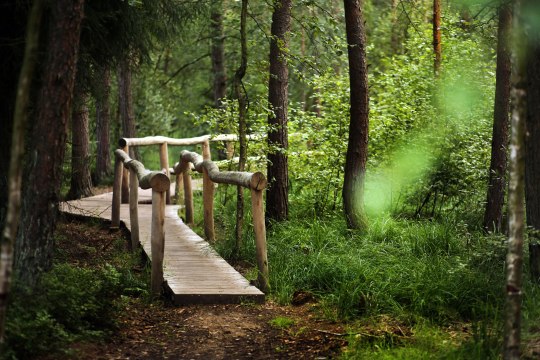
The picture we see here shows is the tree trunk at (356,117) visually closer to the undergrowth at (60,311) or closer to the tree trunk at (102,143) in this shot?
the undergrowth at (60,311)

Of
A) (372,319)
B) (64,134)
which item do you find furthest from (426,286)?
(64,134)

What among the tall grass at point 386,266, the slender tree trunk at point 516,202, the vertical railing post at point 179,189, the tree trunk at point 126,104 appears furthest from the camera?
the tree trunk at point 126,104

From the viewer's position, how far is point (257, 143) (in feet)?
38.7

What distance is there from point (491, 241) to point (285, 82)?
5306 mm

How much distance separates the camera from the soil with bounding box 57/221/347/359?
6051 millimetres

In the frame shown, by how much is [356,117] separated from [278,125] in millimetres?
1235

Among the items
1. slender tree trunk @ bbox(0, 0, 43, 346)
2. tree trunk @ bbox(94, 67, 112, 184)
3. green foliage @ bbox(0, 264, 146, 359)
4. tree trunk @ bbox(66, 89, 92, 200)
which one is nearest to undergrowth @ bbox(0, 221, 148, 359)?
green foliage @ bbox(0, 264, 146, 359)

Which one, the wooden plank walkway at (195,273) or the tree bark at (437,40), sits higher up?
the tree bark at (437,40)

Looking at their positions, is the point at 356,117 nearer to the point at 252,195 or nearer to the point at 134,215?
the point at 252,195

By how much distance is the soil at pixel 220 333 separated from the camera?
6.05 meters

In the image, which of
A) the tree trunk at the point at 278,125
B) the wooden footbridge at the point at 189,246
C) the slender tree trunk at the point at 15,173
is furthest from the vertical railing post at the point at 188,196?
the slender tree trunk at the point at 15,173

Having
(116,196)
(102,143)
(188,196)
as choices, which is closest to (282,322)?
(116,196)

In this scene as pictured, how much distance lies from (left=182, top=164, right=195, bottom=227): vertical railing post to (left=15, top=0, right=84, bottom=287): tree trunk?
628 cm

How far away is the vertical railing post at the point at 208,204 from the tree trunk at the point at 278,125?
98 cm
